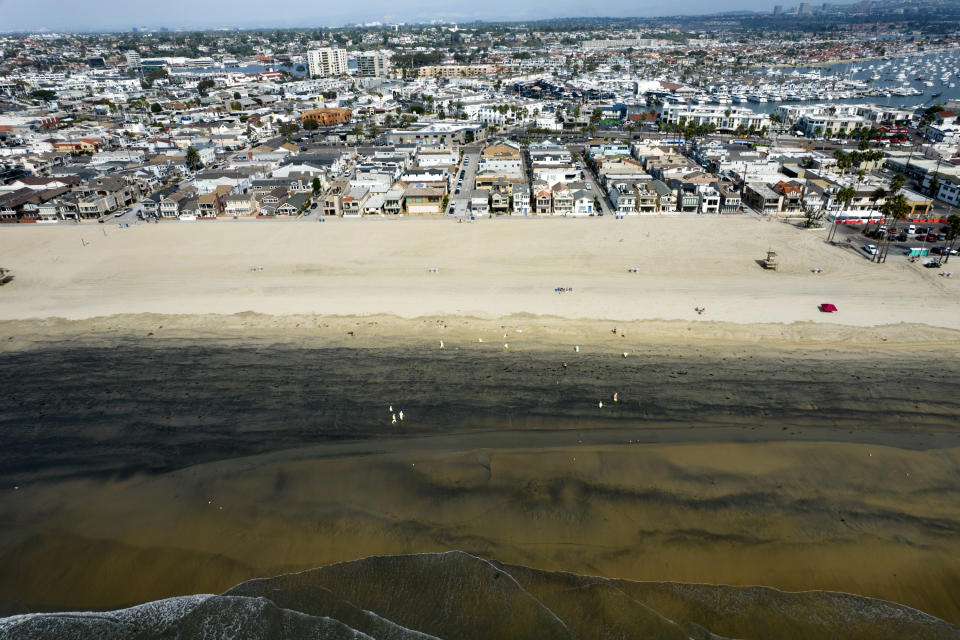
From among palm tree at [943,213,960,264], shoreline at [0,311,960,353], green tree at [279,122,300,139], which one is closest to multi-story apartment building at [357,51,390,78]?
green tree at [279,122,300,139]

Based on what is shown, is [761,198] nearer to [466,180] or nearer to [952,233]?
[952,233]

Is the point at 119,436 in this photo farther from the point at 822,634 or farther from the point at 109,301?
the point at 822,634

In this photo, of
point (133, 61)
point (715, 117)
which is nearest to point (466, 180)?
point (715, 117)

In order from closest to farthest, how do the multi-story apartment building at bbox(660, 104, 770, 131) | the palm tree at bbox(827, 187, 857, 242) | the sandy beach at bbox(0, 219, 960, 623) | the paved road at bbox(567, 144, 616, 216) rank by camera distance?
the sandy beach at bbox(0, 219, 960, 623)
the palm tree at bbox(827, 187, 857, 242)
the paved road at bbox(567, 144, 616, 216)
the multi-story apartment building at bbox(660, 104, 770, 131)

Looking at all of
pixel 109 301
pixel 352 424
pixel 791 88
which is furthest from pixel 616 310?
pixel 791 88

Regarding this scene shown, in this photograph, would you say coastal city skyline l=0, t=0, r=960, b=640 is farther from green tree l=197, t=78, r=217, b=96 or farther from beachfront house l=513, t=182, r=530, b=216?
green tree l=197, t=78, r=217, b=96
